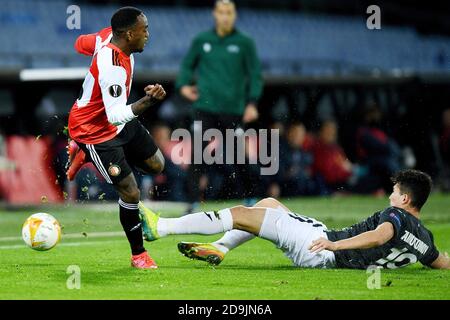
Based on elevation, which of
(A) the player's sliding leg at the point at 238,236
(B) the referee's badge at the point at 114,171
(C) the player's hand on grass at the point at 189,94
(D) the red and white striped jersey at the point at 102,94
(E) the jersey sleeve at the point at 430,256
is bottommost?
(E) the jersey sleeve at the point at 430,256

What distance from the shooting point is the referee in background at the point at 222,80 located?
11641mm

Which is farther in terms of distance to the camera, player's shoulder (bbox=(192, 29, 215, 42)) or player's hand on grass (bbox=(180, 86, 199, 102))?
player's shoulder (bbox=(192, 29, 215, 42))

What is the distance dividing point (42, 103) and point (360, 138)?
4952mm

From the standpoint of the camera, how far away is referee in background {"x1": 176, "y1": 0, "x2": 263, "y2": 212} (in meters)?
11.6

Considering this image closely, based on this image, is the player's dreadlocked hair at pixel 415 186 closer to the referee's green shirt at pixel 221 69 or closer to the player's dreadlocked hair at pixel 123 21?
the player's dreadlocked hair at pixel 123 21

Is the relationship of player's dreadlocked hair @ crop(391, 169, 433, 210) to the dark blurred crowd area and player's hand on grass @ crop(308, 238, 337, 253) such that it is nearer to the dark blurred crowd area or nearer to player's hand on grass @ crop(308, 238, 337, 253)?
player's hand on grass @ crop(308, 238, 337, 253)

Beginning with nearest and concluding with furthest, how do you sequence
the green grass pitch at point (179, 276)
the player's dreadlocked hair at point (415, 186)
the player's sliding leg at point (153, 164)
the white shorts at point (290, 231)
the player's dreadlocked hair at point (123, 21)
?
the green grass pitch at point (179, 276) → the player's dreadlocked hair at point (415, 186) → the white shorts at point (290, 231) → the player's dreadlocked hair at point (123, 21) → the player's sliding leg at point (153, 164)

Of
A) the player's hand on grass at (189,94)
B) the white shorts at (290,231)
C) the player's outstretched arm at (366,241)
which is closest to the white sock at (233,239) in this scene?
the white shorts at (290,231)

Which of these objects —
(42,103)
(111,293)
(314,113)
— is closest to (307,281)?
(111,293)

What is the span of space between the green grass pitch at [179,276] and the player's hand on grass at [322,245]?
0.22 metres

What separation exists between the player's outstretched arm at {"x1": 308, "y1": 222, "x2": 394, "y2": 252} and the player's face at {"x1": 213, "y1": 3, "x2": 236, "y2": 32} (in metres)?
5.04

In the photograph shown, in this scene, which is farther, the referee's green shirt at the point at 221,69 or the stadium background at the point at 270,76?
the stadium background at the point at 270,76

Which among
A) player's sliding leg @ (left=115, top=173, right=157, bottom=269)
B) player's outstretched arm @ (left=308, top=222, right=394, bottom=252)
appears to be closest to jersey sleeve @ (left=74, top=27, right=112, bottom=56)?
player's sliding leg @ (left=115, top=173, right=157, bottom=269)
